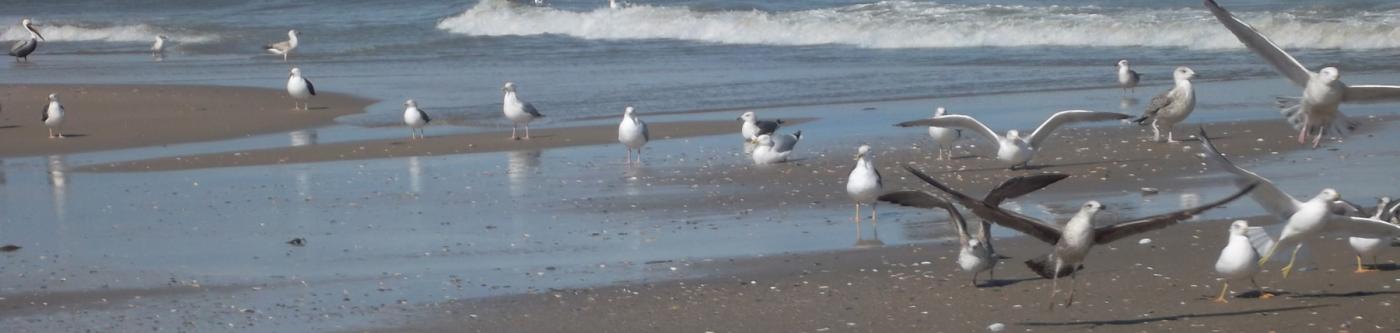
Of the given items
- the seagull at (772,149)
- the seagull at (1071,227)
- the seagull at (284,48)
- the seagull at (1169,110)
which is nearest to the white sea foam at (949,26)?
the seagull at (284,48)

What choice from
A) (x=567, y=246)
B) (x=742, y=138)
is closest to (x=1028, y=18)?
(x=742, y=138)

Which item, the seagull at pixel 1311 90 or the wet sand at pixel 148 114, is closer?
the seagull at pixel 1311 90

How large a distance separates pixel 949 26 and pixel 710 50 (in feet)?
13.5

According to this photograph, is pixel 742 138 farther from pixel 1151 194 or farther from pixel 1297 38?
pixel 1297 38

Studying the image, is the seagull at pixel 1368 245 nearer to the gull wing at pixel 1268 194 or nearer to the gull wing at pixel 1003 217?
the gull wing at pixel 1268 194

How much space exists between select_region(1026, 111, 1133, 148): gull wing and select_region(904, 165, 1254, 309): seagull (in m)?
5.12

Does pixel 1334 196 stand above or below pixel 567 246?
above

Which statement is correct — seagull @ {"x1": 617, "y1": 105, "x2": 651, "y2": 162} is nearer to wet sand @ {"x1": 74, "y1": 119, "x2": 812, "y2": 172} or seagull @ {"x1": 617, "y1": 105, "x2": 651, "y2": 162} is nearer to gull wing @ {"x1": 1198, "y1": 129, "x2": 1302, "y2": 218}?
wet sand @ {"x1": 74, "y1": 119, "x2": 812, "y2": 172}

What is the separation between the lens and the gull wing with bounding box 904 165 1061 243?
22.7 feet

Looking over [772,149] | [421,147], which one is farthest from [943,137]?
[421,147]

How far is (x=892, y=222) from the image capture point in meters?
10.3

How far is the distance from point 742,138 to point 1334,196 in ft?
27.6

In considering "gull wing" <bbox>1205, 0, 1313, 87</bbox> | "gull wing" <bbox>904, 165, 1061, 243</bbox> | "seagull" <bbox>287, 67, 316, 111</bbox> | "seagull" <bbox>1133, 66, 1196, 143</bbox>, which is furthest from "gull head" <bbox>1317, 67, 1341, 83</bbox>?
"seagull" <bbox>287, 67, 316, 111</bbox>

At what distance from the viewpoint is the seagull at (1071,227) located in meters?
6.86
